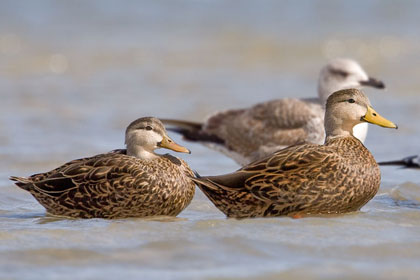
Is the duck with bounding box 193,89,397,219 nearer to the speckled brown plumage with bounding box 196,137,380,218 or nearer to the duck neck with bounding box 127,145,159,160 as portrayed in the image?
the speckled brown plumage with bounding box 196,137,380,218

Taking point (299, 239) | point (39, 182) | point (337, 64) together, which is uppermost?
point (337, 64)

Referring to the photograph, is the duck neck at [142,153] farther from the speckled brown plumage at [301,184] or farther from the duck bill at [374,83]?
the duck bill at [374,83]

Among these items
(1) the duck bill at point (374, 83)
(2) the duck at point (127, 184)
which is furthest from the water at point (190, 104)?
(1) the duck bill at point (374, 83)

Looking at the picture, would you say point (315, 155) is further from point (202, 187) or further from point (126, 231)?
point (126, 231)

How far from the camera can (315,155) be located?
7.43 metres

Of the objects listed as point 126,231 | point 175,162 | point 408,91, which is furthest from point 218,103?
point 126,231

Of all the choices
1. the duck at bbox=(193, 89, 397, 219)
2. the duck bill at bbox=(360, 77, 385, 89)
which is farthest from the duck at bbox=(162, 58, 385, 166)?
the duck at bbox=(193, 89, 397, 219)

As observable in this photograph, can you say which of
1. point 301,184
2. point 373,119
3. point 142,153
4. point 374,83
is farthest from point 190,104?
point 301,184

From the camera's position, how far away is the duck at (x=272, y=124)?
34.6 feet

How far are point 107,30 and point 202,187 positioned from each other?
15.0 m

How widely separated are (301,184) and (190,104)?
8012 millimetres

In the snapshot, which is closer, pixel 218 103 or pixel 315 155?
pixel 315 155

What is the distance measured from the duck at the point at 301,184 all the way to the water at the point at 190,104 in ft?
0.53

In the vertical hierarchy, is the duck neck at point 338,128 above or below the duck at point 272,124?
below
